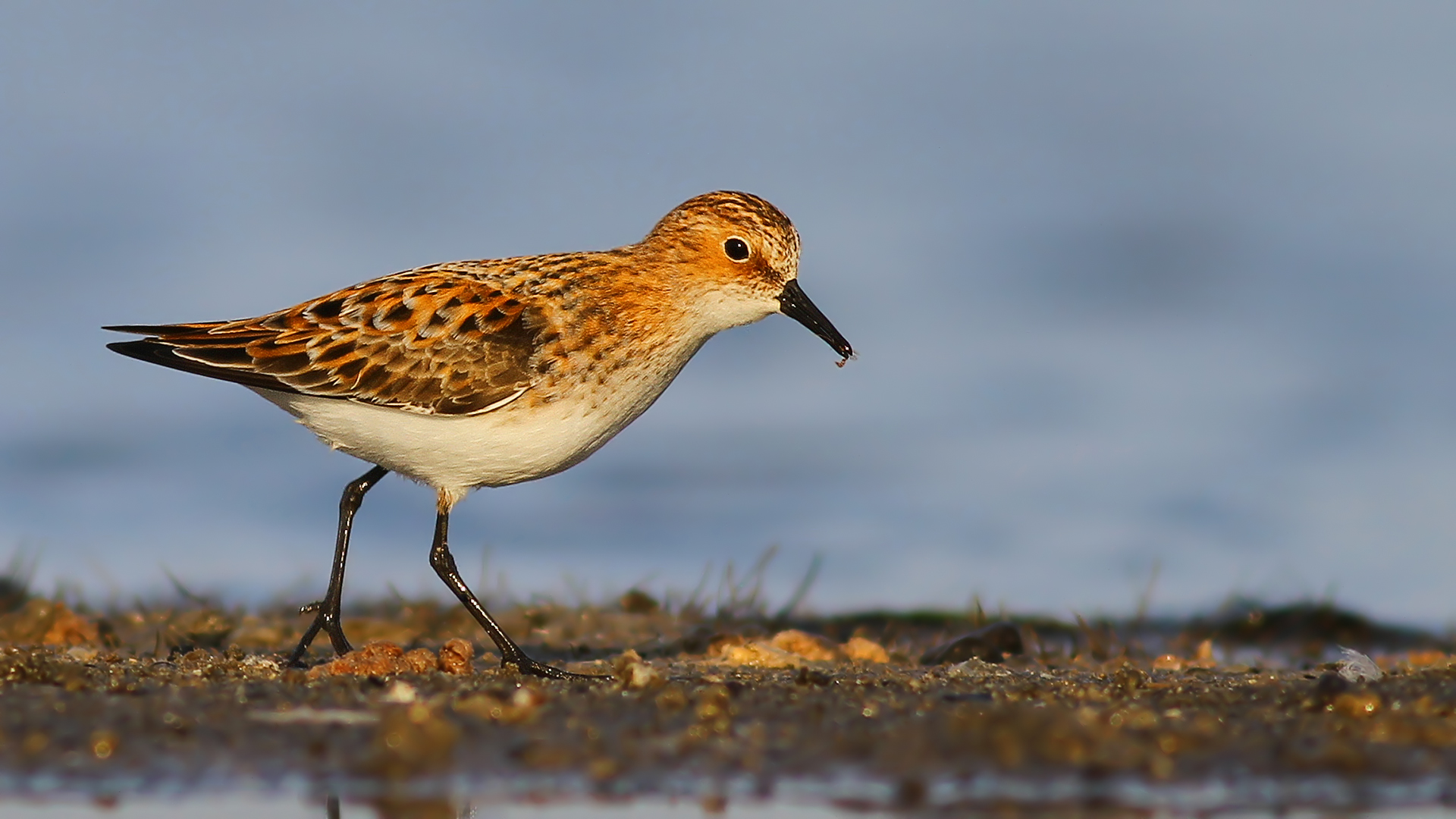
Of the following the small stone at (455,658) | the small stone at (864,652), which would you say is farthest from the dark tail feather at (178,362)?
the small stone at (864,652)

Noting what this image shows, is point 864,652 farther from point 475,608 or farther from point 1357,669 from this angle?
point 1357,669

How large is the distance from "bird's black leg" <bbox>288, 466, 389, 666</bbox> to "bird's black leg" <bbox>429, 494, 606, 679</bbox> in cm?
51

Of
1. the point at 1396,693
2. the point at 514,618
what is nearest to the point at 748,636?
the point at 514,618

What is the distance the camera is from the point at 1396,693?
20.9 ft

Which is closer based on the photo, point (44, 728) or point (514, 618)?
point (44, 728)

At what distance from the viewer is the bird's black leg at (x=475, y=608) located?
27.8ft

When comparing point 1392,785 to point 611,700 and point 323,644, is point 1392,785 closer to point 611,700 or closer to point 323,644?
point 611,700

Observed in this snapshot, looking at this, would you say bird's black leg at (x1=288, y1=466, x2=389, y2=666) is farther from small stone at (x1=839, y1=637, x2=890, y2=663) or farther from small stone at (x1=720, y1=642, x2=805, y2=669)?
small stone at (x1=839, y1=637, x2=890, y2=663)

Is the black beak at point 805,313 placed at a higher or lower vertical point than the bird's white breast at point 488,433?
higher

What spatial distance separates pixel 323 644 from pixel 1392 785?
A: 7.11 metres

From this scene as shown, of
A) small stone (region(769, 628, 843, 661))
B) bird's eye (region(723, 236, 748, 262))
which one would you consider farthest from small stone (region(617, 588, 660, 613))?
bird's eye (region(723, 236, 748, 262))

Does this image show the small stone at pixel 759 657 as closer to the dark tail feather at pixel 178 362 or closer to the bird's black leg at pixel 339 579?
the bird's black leg at pixel 339 579

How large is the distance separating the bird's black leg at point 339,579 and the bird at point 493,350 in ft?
0.05

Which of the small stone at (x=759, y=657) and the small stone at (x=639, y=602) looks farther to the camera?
the small stone at (x=639, y=602)
